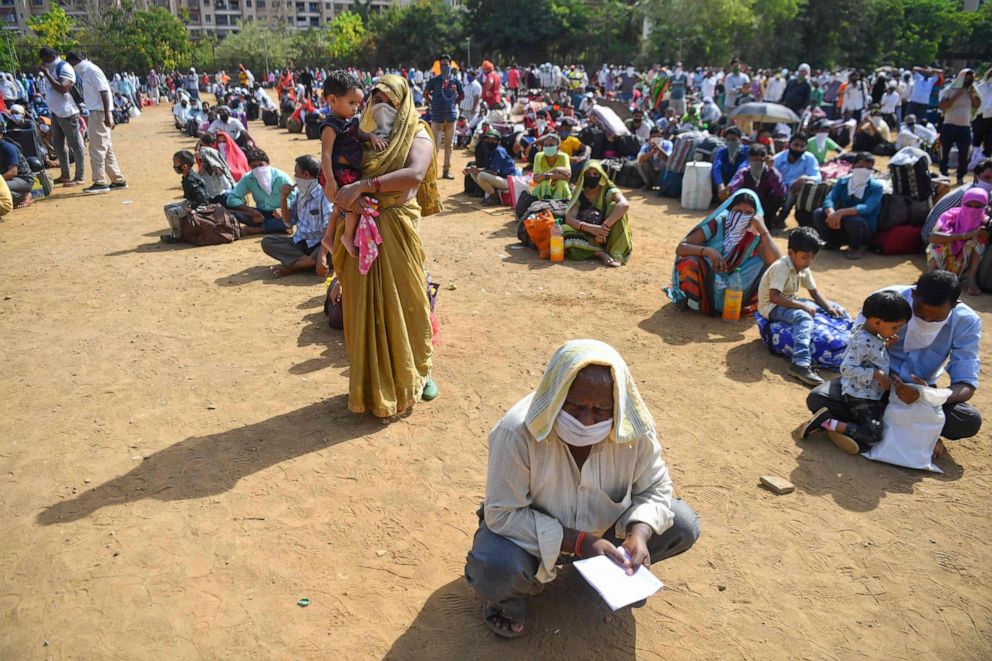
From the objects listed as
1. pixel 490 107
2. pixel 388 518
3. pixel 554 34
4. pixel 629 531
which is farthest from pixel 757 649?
pixel 554 34

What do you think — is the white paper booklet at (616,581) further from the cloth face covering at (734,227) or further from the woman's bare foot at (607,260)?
the woman's bare foot at (607,260)

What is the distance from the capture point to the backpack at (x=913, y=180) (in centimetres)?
777

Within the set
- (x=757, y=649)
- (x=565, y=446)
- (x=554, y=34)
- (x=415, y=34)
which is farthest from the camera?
(x=415, y=34)

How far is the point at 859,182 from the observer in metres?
8.03

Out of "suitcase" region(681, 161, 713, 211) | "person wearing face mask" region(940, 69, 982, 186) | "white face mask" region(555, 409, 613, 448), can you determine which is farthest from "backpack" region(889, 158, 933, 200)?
"white face mask" region(555, 409, 613, 448)

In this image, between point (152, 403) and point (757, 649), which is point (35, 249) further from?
point (757, 649)

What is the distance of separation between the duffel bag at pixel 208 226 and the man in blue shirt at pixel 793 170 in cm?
698

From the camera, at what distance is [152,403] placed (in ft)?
15.1

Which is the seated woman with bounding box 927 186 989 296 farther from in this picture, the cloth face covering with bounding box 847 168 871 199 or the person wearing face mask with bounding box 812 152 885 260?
the cloth face covering with bounding box 847 168 871 199

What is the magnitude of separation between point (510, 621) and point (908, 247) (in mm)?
7450

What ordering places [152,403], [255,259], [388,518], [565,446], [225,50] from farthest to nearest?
1. [225,50]
2. [255,259]
3. [152,403]
4. [388,518]
5. [565,446]

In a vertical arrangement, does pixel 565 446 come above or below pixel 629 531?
above

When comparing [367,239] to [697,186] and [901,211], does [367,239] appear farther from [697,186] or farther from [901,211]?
[697,186]

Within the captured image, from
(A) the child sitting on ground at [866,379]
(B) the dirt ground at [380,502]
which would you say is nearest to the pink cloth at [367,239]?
(B) the dirt ground at [380,502]
